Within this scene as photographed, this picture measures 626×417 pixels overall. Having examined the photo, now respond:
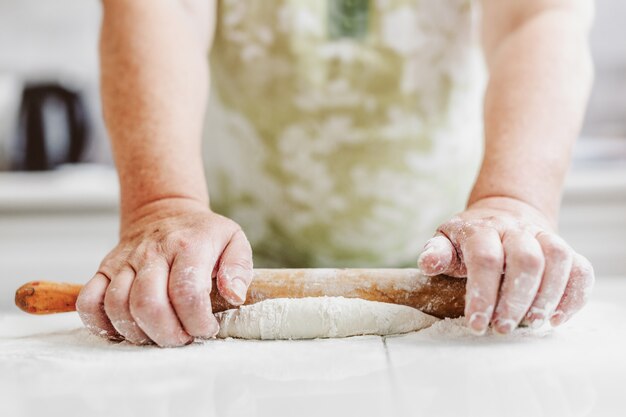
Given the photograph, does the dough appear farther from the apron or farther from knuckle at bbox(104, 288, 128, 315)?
the apron

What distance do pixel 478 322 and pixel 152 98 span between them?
1.45 feet

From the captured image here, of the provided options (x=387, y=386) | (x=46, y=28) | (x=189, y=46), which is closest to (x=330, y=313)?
(x=387, y=386)

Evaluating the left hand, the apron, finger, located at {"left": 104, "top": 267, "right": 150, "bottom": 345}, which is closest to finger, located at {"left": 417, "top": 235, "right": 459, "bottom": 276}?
the left hand

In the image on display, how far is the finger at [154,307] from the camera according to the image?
54 centimetres

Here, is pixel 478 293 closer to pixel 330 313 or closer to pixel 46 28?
pixel 330 313

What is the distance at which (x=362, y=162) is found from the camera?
1.00m

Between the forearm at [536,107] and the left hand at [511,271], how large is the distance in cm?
12

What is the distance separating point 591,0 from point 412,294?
55 cm

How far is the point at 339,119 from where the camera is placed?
994mm

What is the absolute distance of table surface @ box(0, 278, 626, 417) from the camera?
1.38ft

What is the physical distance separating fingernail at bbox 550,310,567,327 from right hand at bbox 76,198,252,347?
27 centimetres

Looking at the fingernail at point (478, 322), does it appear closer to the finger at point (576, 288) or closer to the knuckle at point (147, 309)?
the finger at point (576, 288)

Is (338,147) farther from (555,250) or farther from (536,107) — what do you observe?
(555,250)

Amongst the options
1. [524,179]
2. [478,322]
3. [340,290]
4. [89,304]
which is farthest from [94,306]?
[524,179]
